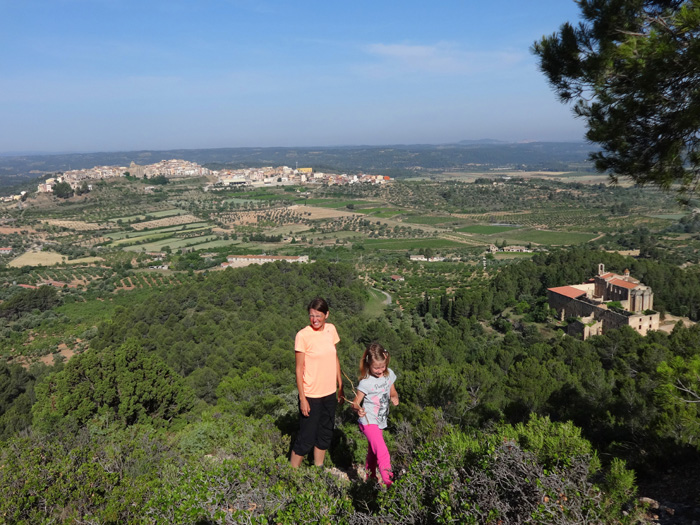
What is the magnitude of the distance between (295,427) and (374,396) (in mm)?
2812

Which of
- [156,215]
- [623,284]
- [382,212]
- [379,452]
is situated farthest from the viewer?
[382,212]

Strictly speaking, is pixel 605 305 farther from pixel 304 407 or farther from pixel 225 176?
pixel 225 176

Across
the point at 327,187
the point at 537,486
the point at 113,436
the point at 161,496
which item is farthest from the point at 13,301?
the point at 327,187

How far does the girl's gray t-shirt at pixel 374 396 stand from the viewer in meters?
3.74

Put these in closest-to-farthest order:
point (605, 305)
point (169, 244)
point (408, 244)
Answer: point (605, 305) → point (169, 244) → point (408, 244)

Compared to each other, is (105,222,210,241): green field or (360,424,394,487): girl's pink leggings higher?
(360,424,394,487): girl's pink leggings

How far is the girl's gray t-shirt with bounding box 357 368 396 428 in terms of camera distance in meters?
3.74

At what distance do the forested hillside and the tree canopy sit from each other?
2402 mm

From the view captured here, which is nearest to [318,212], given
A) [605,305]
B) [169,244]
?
[169,244]

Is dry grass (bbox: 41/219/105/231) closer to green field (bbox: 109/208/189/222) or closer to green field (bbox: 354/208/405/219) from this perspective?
green field (bbox: 109/208/189/222)

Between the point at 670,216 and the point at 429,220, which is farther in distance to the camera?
the point at 429,220

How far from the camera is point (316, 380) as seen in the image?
3.82m

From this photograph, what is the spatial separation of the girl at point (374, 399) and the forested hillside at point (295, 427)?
0.26 m

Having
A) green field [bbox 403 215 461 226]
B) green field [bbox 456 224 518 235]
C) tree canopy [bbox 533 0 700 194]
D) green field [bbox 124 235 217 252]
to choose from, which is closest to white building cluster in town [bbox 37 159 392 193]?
green field [bbox 403 215 461 226]
